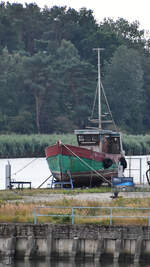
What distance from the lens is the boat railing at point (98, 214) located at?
1575 inches

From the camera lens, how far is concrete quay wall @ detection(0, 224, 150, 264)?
38500mm

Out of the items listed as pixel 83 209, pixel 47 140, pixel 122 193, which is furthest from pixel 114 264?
pixel 47 140

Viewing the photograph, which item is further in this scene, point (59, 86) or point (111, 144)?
point (59, 86)

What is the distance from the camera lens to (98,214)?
41.9m


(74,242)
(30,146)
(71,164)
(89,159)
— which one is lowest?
(30,146)

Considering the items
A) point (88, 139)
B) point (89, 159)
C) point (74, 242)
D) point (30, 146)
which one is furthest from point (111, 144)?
point (30, 146)

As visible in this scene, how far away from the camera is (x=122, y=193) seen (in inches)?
2179

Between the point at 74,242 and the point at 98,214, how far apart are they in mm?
3540

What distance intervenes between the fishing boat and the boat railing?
2053 cm

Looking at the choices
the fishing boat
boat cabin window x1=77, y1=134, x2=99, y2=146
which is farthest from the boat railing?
boat cabin window x1=77, y1=134, x2=99, y2=146

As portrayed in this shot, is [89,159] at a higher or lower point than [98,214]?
lower

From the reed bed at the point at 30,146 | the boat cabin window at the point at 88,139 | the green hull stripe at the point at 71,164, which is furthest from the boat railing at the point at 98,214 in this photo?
the reed bed at the point at 30,146

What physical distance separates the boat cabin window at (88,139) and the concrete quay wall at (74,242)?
2832 cm

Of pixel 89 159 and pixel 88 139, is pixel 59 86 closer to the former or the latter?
pixel 88 139
